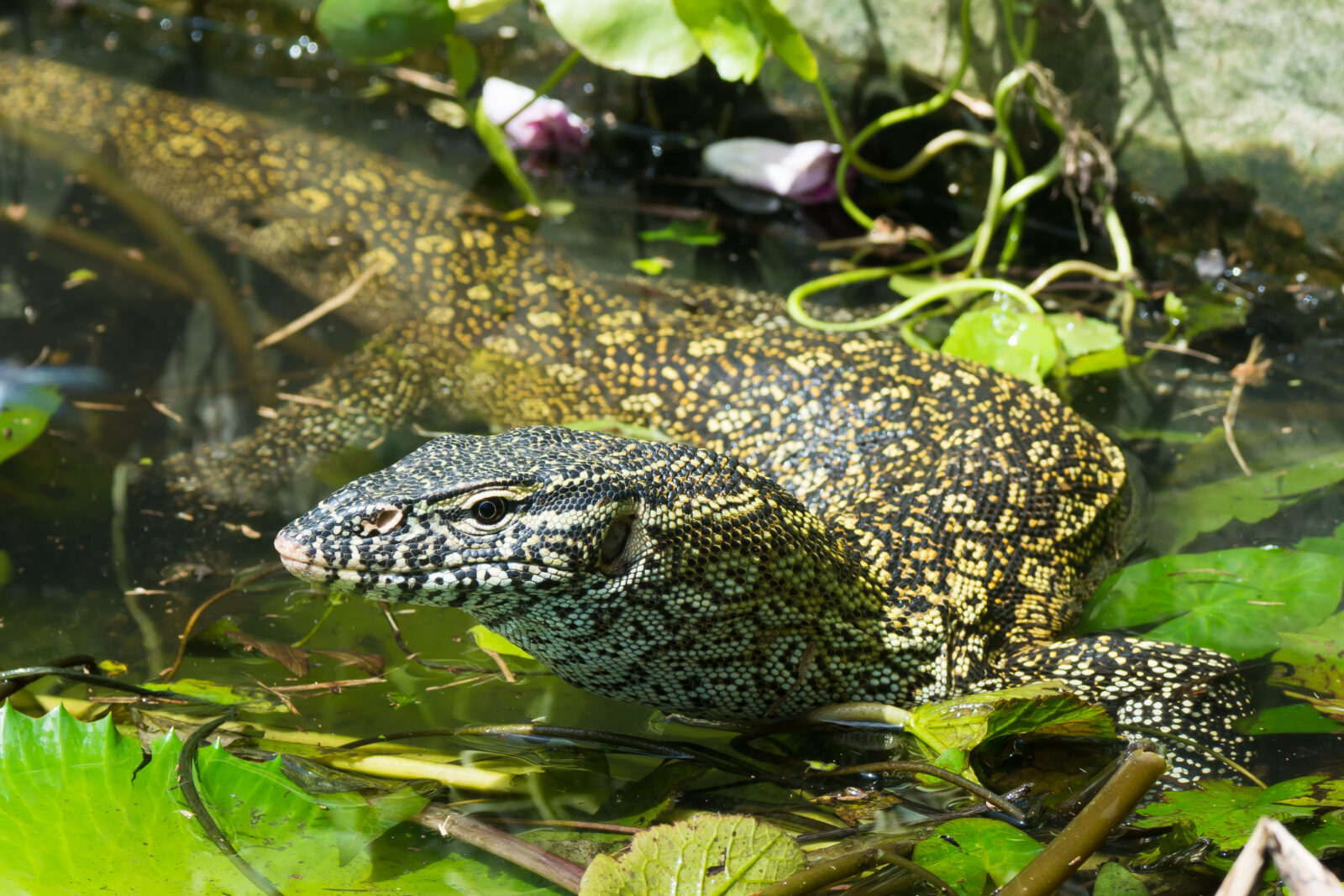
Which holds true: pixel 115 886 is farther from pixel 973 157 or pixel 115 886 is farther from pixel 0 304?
pixel 973 157

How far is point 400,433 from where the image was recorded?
571 cm

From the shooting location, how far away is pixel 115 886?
285cm

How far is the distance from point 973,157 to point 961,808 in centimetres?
538

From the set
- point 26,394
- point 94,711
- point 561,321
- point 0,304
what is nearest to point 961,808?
point 94,711

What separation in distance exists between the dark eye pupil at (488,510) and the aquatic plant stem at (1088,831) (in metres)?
1.66

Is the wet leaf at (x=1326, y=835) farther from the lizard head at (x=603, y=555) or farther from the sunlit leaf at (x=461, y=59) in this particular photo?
the sunlit leaf at (x=461, y=59)

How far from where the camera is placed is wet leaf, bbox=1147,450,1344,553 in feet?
16.0

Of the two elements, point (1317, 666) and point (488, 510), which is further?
point (1317, 666)

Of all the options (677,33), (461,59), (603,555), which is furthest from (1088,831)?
(461,59)

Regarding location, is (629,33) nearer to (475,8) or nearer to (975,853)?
(475,8)

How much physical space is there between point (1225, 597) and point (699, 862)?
8.44ft

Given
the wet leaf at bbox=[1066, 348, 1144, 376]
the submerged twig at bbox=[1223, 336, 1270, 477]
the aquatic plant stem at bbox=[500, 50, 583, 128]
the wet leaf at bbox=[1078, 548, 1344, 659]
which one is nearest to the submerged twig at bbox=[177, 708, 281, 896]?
the wet leaf at bbox=[1078, 548, 1344, 659]

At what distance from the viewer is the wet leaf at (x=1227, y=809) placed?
9.78ft

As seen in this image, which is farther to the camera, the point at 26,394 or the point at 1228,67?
the point at 1228,67
